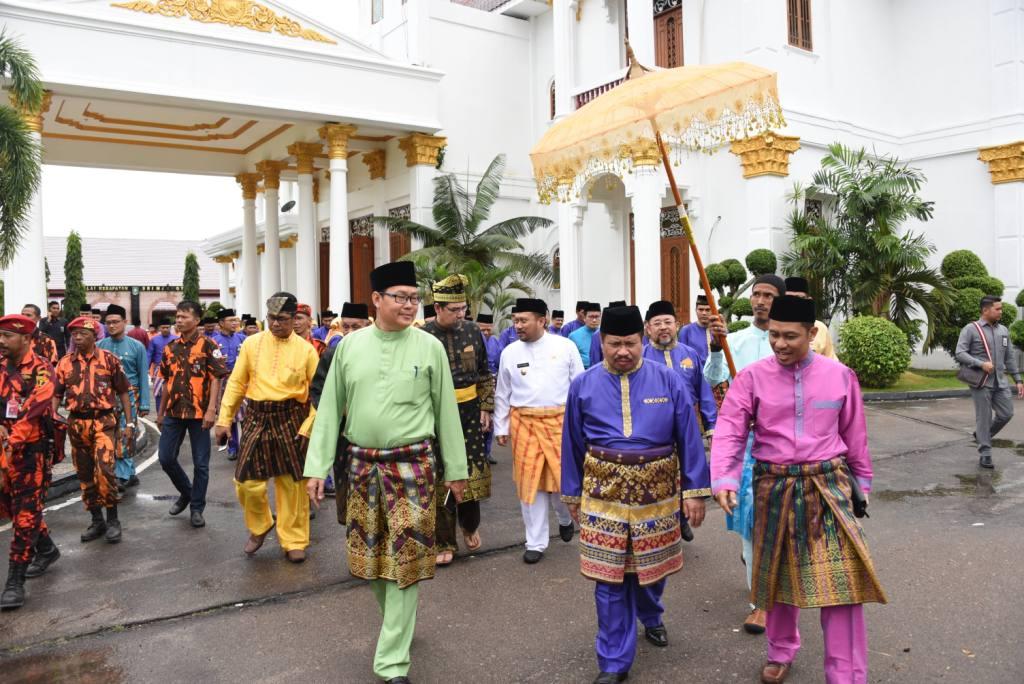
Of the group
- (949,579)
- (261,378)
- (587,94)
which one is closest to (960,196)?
(587,94)

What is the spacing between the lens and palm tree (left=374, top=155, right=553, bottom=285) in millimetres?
18359

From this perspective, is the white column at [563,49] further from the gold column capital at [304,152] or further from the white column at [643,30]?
the gold column capital at [304,152]

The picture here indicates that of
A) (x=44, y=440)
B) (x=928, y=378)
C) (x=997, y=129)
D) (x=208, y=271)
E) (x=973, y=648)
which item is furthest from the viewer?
(x=208, y=271)

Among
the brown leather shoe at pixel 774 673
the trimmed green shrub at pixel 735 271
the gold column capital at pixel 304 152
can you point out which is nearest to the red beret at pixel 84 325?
the brown leather shoe at pixel 774 673

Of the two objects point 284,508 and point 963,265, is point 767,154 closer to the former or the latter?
point 963,265

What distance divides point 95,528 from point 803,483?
5500 millimetres

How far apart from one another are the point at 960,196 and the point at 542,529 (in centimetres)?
1692

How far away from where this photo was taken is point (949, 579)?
16.0 ft

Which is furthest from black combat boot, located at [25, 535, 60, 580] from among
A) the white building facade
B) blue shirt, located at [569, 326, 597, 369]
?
the white building facade

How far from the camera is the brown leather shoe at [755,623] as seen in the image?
4152mm

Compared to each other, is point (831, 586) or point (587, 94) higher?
point (587, 94)

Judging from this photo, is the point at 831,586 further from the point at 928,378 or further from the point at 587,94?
the point at 587,94

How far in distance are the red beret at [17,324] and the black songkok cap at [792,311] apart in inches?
182

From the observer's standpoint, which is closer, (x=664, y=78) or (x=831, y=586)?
(x=831, y=586)
